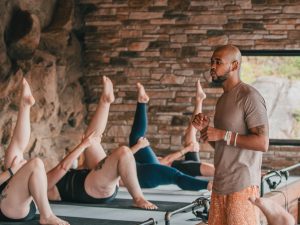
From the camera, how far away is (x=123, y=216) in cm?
458

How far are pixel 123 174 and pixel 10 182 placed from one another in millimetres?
880

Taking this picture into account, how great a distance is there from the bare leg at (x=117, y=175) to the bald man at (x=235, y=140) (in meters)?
1.55

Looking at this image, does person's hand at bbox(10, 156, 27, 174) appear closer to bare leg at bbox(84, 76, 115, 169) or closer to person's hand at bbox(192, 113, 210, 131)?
bare leg at bbox(84, 76, 115, 169)

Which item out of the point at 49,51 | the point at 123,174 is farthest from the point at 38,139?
the point at 123,174

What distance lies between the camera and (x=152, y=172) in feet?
18.4

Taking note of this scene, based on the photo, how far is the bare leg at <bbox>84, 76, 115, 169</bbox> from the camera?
5312 mm

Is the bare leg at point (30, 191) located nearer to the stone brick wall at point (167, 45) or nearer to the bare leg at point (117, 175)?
the bare leg at point (117, 175)

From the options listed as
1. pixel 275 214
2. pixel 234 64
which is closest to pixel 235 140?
pixel 234 64

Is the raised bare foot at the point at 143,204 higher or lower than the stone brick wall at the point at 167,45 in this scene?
lower

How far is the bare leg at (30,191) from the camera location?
4023 millimetres

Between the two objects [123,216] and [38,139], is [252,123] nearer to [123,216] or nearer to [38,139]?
[123,216]

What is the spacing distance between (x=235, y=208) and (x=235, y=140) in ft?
1.01

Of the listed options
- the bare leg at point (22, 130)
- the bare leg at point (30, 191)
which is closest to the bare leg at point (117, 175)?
the bare leg at point (22, 130)

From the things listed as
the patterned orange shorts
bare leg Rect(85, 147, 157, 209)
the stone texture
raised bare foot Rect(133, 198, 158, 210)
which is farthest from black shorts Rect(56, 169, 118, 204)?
the patterned orange shorts
